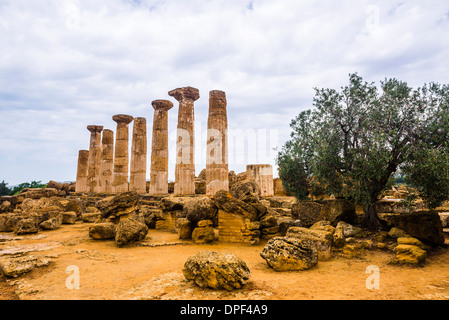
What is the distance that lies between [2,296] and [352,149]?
10.5m

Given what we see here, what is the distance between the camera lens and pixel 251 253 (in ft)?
28.2

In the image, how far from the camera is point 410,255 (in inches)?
265

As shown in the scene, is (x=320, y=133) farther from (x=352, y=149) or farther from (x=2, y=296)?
(x=2, y=296)

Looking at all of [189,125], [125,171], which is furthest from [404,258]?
[125,171]

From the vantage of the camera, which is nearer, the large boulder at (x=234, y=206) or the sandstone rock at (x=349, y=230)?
the sandstone rock at (x=349, y=230)

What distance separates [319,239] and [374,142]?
3.83 meters

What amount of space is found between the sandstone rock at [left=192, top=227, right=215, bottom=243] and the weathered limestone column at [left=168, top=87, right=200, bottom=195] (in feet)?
25.4

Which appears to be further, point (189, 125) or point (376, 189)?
point (189, 125)

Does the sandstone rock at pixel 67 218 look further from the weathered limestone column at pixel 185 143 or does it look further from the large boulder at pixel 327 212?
the large boulder at pixel 327 212

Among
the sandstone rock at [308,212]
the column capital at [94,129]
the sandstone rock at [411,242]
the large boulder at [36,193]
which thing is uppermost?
the column capital at [94,129]

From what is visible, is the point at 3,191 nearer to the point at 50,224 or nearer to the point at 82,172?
the point at 82,172

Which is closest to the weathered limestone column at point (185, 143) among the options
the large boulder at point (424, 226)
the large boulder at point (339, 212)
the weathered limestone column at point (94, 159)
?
the large boulder at point (339, 212)

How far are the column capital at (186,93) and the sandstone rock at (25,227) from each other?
11529 mm

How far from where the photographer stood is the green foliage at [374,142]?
7809mm
